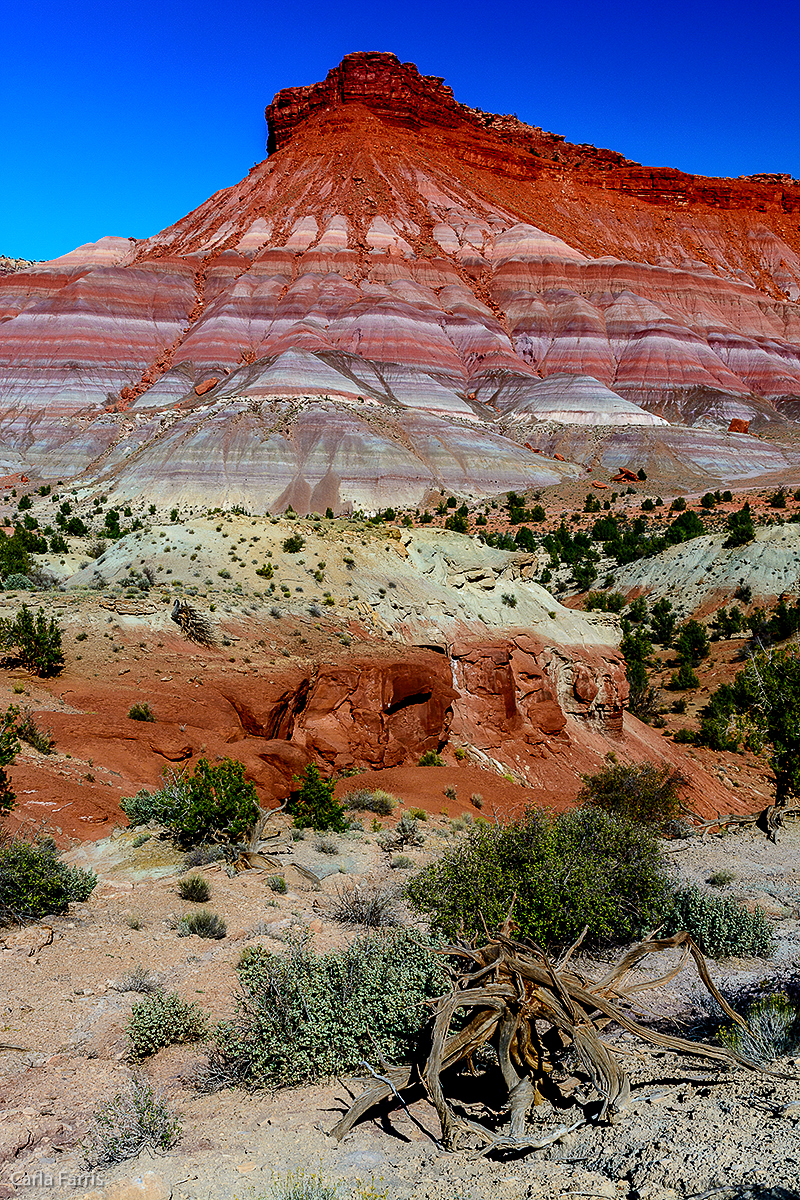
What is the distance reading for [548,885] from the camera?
8.66m

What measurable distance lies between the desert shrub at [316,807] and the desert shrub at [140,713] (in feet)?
10.2

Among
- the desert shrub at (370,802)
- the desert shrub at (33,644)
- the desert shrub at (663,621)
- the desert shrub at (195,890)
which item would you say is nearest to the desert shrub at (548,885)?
the desert shrub at (195,890)

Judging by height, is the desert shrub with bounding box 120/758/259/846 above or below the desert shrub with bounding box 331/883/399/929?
above

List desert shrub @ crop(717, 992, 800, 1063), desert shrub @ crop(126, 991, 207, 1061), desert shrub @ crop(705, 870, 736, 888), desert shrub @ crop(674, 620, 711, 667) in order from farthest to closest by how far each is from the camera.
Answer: desert shrub @ crop(674, 620, 711, 667)
desert shrub @ crop(705, 870, 736, 888)
desert shrub @ crop(126, 991, 207, 1061)
desert shrub @ crop(717, 992, 800, 1063)

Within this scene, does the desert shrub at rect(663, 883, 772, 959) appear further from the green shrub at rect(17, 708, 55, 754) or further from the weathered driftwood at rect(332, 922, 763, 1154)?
the green shrub at rect(17, 708, 55, 754)

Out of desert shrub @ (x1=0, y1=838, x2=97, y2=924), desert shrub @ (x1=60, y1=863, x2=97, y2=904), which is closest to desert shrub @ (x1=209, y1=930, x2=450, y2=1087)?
desert shrub @ (x1=0, y1=838, x2=97, y2=924)

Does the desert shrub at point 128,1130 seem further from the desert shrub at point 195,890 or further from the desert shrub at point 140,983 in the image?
the desert shrub at point 195,890

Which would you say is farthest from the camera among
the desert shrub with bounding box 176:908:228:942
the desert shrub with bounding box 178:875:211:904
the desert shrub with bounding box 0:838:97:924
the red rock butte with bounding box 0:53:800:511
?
the red rock butte with bounding box 0:53:800:511

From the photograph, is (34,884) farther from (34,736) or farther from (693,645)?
(693,645)

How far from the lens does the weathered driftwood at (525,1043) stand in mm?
5164

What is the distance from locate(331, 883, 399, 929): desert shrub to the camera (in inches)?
364

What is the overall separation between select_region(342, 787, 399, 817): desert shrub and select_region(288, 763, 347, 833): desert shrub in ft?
2.59

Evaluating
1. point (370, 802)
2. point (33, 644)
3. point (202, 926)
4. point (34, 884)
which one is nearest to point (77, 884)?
point (34, 884)

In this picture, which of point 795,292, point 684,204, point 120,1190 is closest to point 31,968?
point 120,1190
